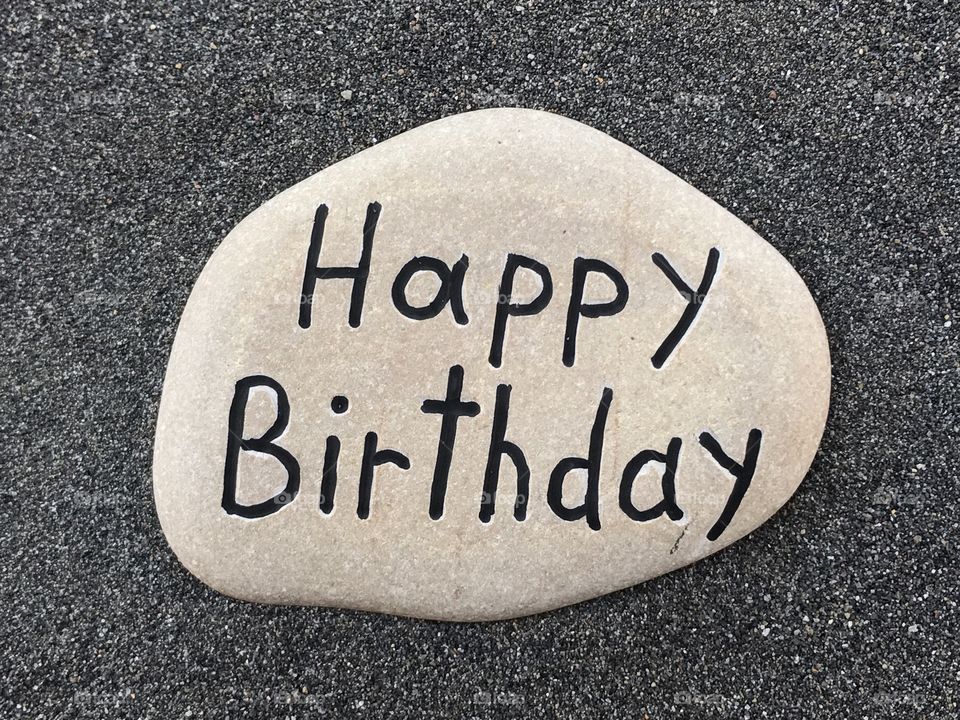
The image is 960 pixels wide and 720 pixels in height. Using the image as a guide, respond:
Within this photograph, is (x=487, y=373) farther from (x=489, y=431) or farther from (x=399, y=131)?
(x=399, y=131)

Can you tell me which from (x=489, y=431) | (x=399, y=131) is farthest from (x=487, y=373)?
(x=399, y=131)

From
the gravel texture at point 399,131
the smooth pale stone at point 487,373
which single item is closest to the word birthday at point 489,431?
the smooth pale stone at point 487,373

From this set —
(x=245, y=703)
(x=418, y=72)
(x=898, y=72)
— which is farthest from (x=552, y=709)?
(x=898, y=72)

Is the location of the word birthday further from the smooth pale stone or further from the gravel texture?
the gravel texture

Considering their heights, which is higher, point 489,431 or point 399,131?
point 399,131

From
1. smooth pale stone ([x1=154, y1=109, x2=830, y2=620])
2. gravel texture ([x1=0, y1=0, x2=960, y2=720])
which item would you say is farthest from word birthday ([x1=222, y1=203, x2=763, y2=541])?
gravel texture ([x1=0, y1=0, x2=960, y2=720])
